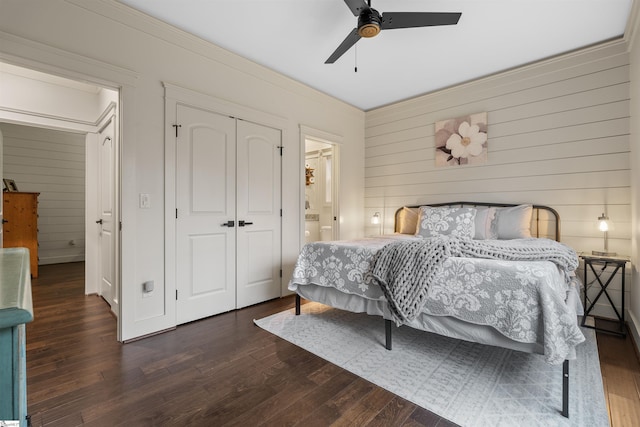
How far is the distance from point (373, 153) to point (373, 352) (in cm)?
345

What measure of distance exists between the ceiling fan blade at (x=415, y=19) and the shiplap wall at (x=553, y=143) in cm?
210

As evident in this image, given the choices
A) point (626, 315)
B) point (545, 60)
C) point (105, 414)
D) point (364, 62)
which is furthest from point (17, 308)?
point (545, 60)

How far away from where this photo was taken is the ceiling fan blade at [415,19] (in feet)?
6.67

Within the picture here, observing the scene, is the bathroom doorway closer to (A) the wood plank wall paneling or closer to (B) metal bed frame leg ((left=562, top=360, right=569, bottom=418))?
(B) metal bed frame leg ((left=562, top=360, right=569, bottom=418))

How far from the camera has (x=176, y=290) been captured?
9.37ft

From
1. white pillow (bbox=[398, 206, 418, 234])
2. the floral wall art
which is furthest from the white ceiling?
white pillow (bbox=[398, 206, 418, 234])

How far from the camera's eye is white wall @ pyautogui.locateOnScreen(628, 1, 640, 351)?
8.13ft

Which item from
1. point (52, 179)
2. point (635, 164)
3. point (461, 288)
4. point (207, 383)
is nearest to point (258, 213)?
point (207, 383)

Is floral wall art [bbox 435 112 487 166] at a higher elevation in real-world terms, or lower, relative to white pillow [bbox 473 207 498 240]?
higher

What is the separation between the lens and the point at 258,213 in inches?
139

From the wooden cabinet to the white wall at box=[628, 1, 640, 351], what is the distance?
747 cm

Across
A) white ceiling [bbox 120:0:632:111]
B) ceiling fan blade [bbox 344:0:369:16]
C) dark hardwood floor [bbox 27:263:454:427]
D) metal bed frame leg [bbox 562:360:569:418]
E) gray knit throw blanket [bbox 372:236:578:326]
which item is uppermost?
white ceiling [bbox 120:0:632:111]

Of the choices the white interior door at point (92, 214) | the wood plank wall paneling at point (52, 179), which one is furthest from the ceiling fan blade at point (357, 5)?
the wood plank wall paneling at point (52, 179)

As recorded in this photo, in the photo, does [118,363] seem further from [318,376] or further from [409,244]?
[409,244]
